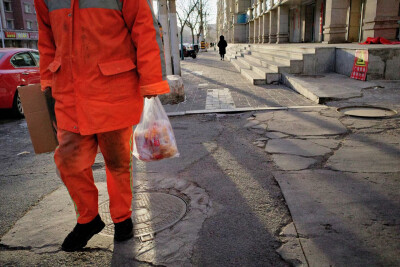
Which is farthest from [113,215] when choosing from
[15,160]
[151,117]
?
[15,160]

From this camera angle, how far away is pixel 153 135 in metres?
2.42

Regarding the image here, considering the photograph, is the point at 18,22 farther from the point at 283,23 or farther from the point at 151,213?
the point at 151,213

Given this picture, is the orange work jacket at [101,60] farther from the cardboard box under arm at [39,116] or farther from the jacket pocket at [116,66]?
the cardboard box under arm at [39,116]

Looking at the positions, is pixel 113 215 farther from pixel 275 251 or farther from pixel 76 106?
pixel 275 251

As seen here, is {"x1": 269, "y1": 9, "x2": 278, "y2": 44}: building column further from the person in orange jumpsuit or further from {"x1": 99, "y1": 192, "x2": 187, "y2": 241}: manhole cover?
the person in orange jumpsuit

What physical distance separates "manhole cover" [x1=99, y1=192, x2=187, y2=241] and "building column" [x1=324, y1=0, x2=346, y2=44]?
12.8m

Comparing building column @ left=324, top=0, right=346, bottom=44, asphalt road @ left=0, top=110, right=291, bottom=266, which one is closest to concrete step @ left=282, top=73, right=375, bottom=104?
asphalt road @ left=0, top=110, right=291, bottom=266

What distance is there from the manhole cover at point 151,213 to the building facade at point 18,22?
162 ft

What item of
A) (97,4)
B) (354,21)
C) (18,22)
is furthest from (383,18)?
(18,22)

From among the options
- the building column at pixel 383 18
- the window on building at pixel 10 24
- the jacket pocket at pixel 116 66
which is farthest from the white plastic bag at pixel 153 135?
the window on building at pixel 10 24

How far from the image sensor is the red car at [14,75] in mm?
6836

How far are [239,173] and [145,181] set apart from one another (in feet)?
3.43

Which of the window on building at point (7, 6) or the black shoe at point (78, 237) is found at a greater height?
the window on building at point (7, 6)

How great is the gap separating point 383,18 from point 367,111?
687cm
